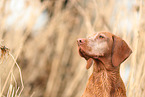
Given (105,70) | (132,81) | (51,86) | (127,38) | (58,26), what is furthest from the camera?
(58,26)

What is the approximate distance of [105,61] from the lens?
1080 mm

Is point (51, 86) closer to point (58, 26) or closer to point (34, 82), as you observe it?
point (34, 82)

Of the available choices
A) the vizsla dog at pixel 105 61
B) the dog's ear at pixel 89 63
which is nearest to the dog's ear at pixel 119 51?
the vizsla dog at pixel 105 61

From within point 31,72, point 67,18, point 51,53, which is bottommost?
point 31,72

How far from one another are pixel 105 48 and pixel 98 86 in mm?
162

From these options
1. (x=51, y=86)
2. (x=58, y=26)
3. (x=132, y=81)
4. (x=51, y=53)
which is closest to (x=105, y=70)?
(x=132, y=81)

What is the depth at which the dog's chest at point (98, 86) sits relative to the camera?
105 centimetres

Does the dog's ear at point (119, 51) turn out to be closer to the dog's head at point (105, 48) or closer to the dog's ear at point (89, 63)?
the dog's head at point (105, 48)

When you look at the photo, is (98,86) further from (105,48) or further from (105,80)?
(105,48)

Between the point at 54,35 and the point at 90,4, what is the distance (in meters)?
0.61

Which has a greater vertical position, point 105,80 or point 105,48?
point 105,48

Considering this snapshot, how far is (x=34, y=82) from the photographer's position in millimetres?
2916

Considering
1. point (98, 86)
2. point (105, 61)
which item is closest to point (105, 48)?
Result: point (105, 61)

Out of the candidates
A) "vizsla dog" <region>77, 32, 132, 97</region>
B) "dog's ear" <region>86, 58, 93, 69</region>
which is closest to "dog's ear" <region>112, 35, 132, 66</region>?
"vizsla dog" <region>77, 32, 132, 97</region>
